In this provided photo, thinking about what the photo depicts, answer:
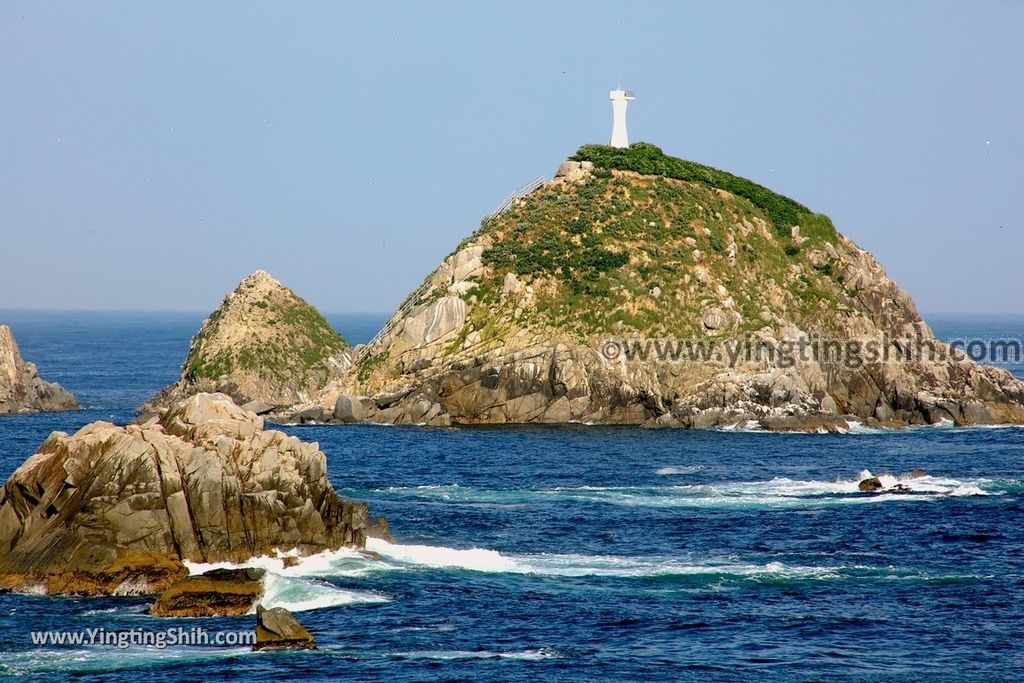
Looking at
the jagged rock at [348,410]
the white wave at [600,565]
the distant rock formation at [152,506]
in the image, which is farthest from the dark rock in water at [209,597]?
the jagged rock at [348,410]

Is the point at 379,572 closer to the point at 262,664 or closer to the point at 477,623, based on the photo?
the point at 477,623

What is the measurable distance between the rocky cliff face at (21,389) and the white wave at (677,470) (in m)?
62.9

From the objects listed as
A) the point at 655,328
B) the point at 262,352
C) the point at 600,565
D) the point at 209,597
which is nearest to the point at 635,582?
the point at 600,565

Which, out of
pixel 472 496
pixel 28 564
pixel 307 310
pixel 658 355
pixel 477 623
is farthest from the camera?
pixel 307 310

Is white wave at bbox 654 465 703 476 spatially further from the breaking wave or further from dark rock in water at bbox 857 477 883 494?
the breaking wave

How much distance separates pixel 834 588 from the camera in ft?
185

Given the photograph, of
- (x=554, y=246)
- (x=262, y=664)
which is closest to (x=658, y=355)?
(x=554, y=246)

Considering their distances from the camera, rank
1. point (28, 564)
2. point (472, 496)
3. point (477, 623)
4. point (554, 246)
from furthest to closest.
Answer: point (554, 246)
point (472, 496)
point (28, 564)
point (477, 623)

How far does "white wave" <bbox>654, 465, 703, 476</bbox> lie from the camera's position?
286ft

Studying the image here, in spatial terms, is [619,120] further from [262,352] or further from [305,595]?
[305,595]

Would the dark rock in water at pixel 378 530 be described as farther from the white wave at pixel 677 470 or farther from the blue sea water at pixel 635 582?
the white wave at pixel 677 470

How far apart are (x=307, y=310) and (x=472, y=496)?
69.1m

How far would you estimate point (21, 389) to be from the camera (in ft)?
417

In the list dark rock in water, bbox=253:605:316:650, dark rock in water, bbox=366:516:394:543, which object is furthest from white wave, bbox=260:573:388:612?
dark rock in water, bbox=366:516:394:543
